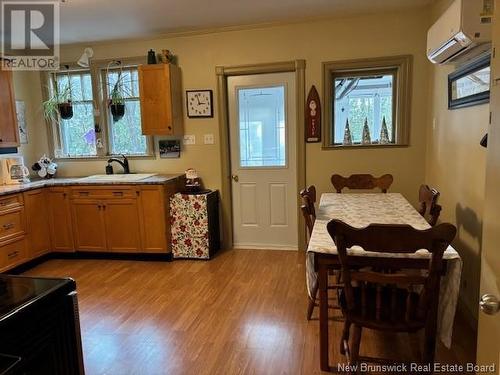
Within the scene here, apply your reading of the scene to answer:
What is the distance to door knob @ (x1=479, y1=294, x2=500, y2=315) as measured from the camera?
0.92 m

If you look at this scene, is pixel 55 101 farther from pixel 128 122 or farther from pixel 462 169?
pixel 462 169

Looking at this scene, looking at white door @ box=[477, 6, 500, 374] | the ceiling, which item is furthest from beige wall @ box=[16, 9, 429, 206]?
white door @ box=[477, 6, 500, 374]

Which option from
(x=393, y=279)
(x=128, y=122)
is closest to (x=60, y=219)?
(x=128, y=122)

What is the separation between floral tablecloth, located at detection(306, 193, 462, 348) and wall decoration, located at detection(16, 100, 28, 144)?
3.87m

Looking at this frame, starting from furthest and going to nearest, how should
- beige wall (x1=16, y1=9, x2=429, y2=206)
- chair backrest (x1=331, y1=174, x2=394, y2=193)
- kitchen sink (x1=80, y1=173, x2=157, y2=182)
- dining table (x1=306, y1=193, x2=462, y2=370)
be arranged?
kitchen sink (x1=80, y1=173, x2=157, y2=182) < beige wall (x1=16, y1=9, x2=429, y2=206) < chair backrest (x1=331, y1=174, x2=394, y2=193) < dining table (x1=306, y1=193, x2=462, y2=370)

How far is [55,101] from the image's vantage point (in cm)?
457

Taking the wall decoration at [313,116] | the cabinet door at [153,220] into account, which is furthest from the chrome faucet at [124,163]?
the wall decoration at [313,116]

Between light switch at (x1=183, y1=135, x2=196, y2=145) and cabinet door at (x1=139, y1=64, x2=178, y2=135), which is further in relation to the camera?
light switch at (x1=183, y1=135, x2=196, y2=145)

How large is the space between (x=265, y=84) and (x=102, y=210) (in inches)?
91.1

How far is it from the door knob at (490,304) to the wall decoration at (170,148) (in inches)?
153

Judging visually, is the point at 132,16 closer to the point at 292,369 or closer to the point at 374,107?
the point at 374,107

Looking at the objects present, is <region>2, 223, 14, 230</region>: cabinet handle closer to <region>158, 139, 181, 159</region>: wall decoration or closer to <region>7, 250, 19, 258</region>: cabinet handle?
<region>7, 250, 19, 258</region>: cabinet handle

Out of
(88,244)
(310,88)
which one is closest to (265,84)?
(310,88)

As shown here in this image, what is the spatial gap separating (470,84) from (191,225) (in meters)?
2.87
